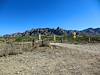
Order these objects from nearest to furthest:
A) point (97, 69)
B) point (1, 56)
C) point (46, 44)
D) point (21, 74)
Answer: point (21, 74) → point (97, 69) → point (1, 56) → point (46, 44)

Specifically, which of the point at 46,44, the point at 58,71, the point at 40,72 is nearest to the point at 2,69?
the point at 40,72

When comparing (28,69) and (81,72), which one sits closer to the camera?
(81,72)

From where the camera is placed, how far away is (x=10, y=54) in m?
16.6

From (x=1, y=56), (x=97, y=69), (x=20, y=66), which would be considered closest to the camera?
(x=97, y=69)

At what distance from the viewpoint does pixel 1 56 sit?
15656 millimetres

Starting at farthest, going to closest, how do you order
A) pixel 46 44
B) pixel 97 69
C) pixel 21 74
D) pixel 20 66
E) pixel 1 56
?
pixel 46 44 → pixel 1 56 → pixel 20 66 → pixel 97 69 → pixel 21 74

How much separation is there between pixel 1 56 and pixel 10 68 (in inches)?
180

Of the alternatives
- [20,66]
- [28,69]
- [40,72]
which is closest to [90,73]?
[40,72]

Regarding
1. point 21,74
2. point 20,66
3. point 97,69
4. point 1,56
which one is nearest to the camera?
point 21,74

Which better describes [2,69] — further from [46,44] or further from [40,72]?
[46,44]

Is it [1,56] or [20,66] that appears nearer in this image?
[20,66]

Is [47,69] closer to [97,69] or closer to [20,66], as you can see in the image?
[20,66]

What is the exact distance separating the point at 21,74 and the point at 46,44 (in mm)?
12491

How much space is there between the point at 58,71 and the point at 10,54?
6900 millimetres
